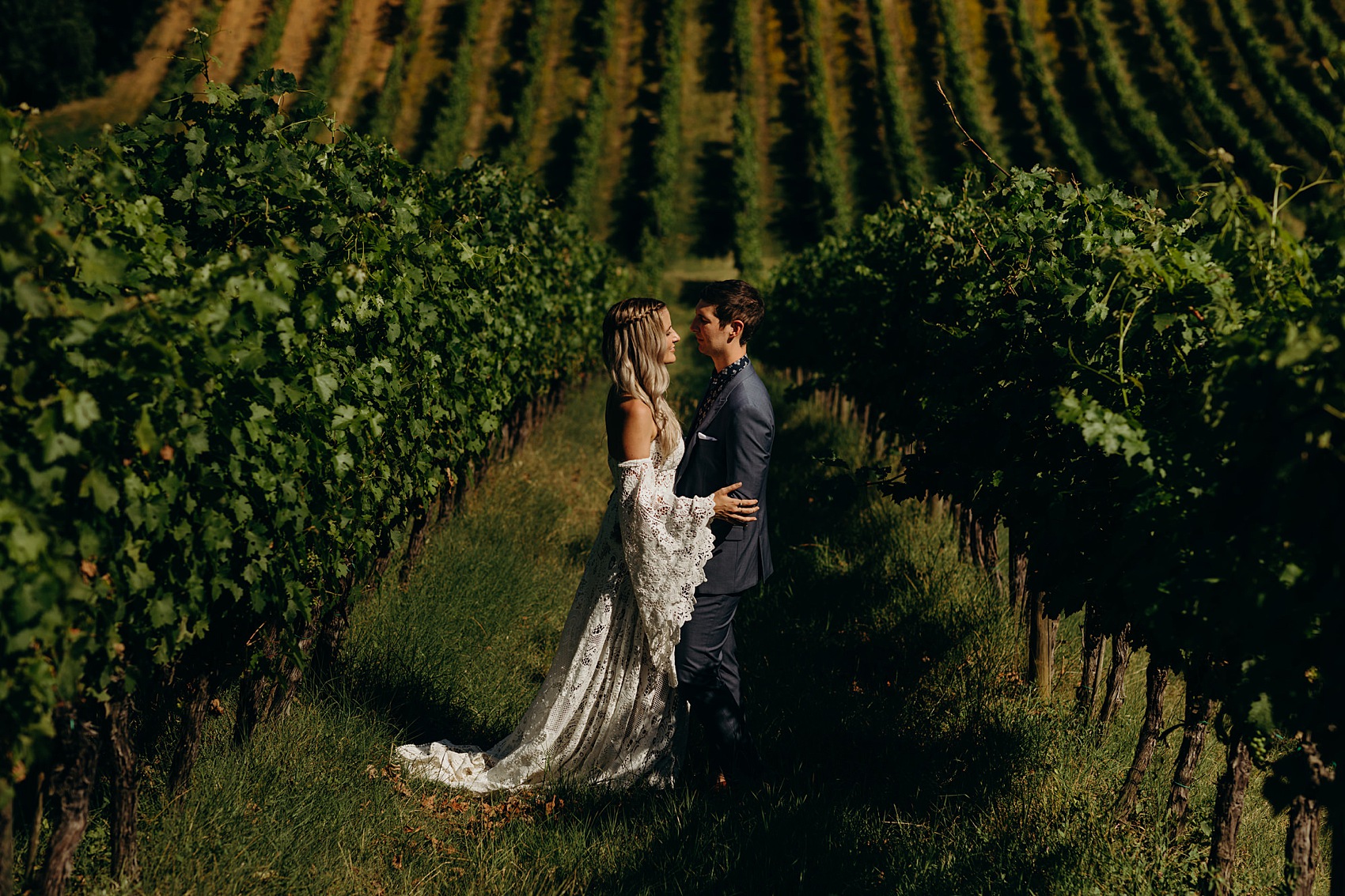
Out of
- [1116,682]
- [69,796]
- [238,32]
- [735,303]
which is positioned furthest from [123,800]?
[238,32]

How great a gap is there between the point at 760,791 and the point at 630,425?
1596mm

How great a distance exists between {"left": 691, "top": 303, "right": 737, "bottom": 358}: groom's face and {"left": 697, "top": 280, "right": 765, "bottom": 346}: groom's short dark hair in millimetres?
14

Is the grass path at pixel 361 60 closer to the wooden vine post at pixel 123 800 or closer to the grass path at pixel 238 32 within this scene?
the grass path at pixel 238 32

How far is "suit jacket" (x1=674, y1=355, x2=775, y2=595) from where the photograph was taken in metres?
3.74

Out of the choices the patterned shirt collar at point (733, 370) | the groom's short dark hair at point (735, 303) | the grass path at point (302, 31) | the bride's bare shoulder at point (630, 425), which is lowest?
the bride's bare shoulder at point (630, 425)

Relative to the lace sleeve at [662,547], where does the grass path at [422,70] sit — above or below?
above

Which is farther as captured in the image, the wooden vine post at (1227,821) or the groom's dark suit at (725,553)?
the groom's dark suit at (725,553)

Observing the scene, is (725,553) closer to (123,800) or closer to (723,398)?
(723,398)

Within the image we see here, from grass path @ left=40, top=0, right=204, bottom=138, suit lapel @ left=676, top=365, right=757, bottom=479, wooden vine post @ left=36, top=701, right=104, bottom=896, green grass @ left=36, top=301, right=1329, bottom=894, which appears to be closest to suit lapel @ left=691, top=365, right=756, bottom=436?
suit lapel @ left=676, top=365, right=757, bottom=479

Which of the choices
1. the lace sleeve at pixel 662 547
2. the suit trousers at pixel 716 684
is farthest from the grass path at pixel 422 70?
the suit trousers at pixel 716 684

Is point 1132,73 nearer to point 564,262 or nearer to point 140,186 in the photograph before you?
point 564,262

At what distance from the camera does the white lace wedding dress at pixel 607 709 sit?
3.85 meters

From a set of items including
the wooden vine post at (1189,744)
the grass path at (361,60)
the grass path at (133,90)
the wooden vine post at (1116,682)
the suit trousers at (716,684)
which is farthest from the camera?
the grass path at (361,60)

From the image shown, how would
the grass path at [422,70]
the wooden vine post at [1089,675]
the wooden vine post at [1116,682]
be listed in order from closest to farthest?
the wooden vine post at [1116,682] → the wooden vine post at [1089,675] → the grass path at [422,70]
